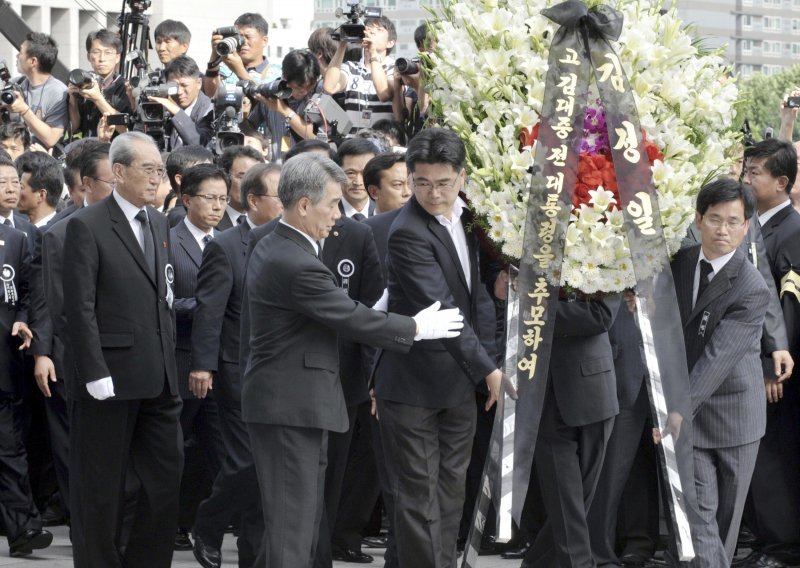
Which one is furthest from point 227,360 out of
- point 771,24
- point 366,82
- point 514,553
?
point 771,24

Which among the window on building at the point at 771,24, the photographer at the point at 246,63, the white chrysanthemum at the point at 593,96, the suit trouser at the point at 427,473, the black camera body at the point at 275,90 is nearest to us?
the white chrysanthemum at the point at 593,96

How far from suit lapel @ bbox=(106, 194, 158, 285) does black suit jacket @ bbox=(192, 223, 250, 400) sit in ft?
1.87

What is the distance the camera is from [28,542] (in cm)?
727

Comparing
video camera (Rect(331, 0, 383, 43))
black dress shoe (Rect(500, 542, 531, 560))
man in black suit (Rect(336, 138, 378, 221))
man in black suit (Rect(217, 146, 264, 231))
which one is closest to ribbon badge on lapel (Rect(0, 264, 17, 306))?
man in black suit (Rect(217, 146, 264, 231))

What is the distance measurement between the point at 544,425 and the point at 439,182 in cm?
110

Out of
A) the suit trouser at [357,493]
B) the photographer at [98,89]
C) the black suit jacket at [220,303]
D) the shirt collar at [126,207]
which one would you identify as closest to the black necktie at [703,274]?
the suit trouser at [357,493]

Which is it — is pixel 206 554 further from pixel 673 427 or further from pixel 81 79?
pixel 81 79

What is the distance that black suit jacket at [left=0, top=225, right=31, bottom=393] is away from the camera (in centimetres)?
744

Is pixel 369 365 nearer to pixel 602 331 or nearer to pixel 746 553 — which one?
pixel 602 331

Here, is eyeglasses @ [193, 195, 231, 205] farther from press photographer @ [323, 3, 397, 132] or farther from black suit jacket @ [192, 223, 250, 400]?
press photographer @ [323, 3, 397, 132]

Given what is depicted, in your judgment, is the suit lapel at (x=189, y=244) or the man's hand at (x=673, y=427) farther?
the suit lapel at (x=189, y=244)

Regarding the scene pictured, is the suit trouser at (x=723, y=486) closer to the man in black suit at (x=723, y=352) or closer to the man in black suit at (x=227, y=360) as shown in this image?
the man in black suit at (x=723, y=352)

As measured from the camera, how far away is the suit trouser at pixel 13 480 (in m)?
7.30

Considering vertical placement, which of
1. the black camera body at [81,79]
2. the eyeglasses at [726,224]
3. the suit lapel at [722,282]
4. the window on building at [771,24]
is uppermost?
the window on building at [771,24]
